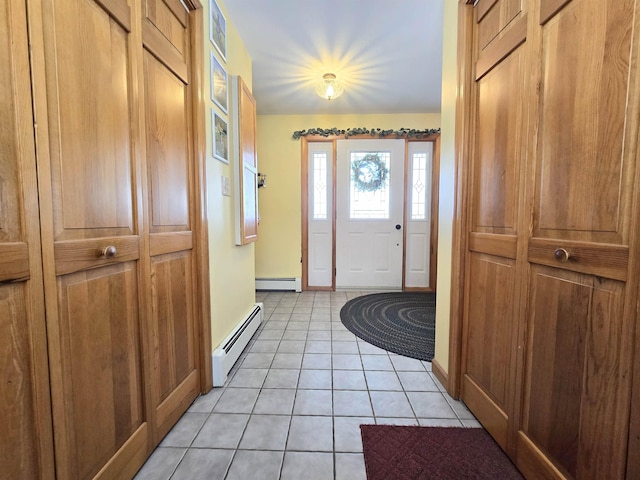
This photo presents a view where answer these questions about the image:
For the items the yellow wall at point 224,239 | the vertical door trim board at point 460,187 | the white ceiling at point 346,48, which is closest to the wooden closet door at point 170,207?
the yellow wall at point 224,239

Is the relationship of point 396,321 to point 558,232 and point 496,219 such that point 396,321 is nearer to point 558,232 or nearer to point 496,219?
point 496,219

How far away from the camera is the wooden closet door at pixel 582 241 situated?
2.35ft

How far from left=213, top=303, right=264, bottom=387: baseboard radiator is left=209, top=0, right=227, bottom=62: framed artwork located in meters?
1.84

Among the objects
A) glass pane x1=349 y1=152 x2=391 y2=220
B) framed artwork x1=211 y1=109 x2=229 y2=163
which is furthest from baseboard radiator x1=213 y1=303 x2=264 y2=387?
glass pane x1=349 y1=152 x2=391 y2=220

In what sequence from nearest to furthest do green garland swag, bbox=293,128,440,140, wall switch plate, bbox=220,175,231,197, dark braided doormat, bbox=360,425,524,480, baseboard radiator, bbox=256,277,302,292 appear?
dark braided doormat, bbox=360,425,524,480
wall switch plate, bbox=220,175,231,197
green garland swag, bbox=293,128,440,140
baseboard radiator, bbox=256,277,302,292

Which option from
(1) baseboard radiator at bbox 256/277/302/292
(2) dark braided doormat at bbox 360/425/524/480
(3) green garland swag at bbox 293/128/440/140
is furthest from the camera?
(1) baseboard radiator at bbox 256/277/302/292

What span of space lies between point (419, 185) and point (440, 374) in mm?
2682

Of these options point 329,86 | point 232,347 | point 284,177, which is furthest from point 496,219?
point 284,177

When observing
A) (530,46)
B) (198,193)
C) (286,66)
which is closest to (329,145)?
(286,66)

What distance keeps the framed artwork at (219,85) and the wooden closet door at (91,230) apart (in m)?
0.63

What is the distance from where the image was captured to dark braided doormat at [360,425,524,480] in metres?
1.07

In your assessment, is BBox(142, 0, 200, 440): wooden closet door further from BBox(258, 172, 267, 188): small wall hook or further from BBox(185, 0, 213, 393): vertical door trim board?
BBox(258, 172, 267, 188): small wall hook

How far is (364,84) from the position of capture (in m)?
2.93

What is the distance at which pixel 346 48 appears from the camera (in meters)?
2.33
